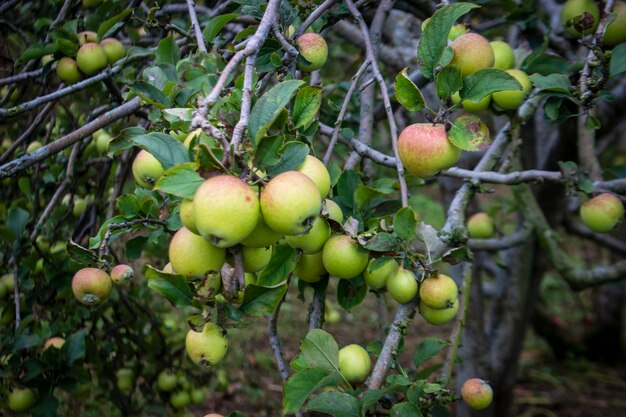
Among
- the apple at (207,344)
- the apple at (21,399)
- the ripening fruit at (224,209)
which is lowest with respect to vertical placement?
the apple at (21,399)

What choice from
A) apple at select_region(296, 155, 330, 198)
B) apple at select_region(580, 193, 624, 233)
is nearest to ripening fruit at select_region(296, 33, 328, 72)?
apple at select_region(296, 155, 330, 198)

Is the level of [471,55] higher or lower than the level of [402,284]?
higher

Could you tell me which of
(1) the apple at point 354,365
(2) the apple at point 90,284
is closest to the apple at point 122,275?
(2) the apple at point 90,284

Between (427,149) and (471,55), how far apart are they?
270mm

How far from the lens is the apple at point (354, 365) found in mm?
1108

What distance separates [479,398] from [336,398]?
1.08 ft

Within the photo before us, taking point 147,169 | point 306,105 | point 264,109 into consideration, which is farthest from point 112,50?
point 264,109

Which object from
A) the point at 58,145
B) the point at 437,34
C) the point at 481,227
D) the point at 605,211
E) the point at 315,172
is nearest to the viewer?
the point at 315,172

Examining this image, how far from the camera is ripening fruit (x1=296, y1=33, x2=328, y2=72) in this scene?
1146 millimetres

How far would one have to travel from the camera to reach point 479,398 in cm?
108

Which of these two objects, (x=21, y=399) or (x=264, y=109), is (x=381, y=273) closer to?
(x=264, y=109)

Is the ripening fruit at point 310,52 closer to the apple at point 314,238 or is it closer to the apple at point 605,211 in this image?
the apple at point 314,238

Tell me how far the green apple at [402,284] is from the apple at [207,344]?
365 millimetres

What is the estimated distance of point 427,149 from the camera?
978 millimetres
